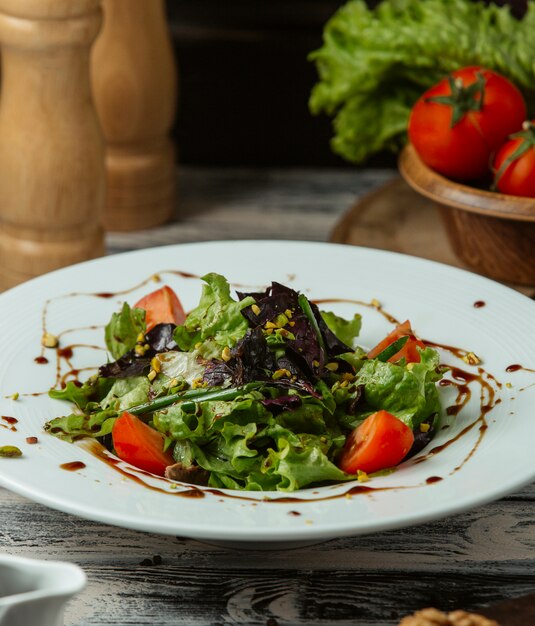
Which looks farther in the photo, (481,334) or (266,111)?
(266,111)

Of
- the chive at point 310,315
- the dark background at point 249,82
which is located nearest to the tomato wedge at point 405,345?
the chive at point 310,315

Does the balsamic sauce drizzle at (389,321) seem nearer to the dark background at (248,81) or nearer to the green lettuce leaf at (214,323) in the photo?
the green lettuce leaf at (214,323)

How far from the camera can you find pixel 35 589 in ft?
4.07

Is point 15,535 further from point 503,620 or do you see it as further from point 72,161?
point 72,161

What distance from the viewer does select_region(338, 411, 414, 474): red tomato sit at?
1.54 metres

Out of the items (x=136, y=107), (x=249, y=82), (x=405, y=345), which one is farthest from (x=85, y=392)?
(x=249, y=82)

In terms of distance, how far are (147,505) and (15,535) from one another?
1.32 ft

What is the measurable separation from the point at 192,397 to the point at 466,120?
3.39 feet

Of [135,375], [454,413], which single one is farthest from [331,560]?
[135,375]

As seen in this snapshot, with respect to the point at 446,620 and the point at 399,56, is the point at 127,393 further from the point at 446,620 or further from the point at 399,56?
the point at 399,56

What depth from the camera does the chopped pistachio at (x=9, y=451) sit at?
4.94 ft

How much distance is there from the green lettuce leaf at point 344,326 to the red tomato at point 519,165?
56 cm

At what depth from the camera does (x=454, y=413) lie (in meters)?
1.70

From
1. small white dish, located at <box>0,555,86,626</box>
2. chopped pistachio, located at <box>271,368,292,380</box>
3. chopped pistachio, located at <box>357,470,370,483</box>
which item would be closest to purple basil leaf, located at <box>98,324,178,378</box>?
chopped pistachio, located at <box>271,368,292,380</box>
